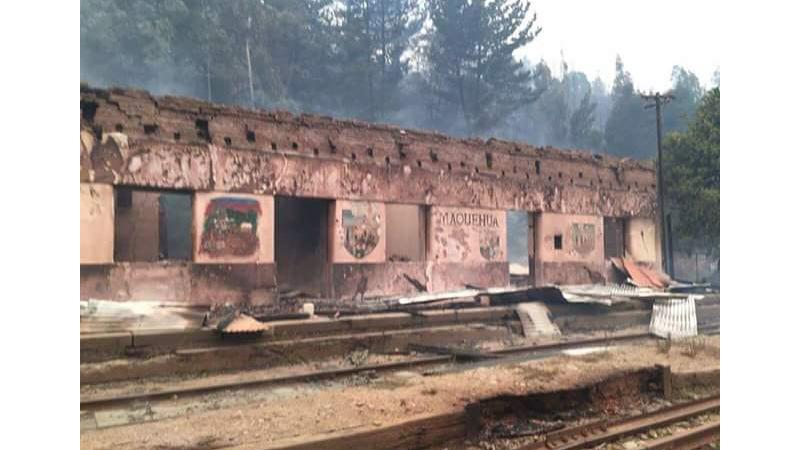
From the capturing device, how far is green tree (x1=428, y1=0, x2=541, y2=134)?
6824mm

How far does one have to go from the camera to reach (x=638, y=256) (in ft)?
29.5

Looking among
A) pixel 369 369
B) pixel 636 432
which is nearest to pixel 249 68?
pixel 369 369

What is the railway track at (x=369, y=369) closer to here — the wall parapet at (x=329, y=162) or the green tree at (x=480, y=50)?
the wall parapet at (x=329, y=162)

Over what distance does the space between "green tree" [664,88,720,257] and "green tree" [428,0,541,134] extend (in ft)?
7.18

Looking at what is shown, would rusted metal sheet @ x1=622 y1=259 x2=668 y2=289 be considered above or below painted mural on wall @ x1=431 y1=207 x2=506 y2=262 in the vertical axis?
below

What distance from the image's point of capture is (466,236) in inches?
433

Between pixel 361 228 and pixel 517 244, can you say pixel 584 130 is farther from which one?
pixel 517 244

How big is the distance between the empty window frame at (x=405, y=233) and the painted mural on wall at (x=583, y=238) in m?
2.85

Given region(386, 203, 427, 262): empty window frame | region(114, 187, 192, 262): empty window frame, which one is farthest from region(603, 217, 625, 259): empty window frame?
region(114, 187, 192, 262): empty window frame

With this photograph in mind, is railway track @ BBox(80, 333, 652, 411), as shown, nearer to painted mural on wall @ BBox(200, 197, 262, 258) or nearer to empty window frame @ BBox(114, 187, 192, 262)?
painted mural on wall @ BBox(200, 197, 262, 258)

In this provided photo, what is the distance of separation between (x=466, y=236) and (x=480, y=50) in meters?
4.40

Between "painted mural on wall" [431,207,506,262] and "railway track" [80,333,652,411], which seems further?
"painted mural on wall" [431,207,506,262]

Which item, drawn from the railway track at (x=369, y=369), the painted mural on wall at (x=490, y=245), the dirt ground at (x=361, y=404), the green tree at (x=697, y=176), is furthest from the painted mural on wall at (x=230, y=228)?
the green tree at (x=697, y=176)
